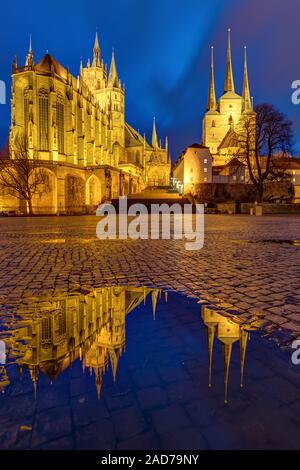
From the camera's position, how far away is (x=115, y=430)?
1662mm

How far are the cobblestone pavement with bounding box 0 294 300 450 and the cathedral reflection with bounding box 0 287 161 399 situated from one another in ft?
0.36

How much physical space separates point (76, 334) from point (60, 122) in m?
48.2

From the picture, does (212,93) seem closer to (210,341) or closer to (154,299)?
(154,299)

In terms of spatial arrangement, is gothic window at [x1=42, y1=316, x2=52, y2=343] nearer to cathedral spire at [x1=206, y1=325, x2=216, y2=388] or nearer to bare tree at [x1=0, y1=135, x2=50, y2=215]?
cathedral spire at [x1=206, y1=325, x2=216, y2=388]

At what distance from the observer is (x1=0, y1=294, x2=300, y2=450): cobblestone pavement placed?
5.26 ft

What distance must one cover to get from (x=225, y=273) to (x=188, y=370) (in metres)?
3.72

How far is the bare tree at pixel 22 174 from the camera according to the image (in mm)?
35625

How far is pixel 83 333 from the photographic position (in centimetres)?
301

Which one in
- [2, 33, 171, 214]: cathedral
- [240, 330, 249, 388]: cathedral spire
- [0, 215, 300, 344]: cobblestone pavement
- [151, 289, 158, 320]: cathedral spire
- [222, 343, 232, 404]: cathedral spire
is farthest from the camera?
[2, 33, 171, 214]: cathedral

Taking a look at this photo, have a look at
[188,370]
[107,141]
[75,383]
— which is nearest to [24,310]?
[75,383]

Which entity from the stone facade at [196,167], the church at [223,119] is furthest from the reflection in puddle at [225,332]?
the church at [223,119]

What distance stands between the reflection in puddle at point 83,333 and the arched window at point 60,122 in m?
44.9

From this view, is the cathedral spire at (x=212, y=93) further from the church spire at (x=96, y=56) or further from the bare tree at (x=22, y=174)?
the bare tree at (x=22, y=174)

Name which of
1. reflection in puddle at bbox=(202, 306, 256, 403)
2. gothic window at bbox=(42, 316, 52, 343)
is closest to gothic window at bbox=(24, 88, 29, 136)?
gothic window at bbox=(42, 316, 52, 343)
